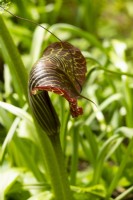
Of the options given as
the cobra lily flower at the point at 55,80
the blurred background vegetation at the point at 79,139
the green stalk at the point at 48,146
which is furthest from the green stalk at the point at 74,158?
the cobra lily flower at the point at 55,80

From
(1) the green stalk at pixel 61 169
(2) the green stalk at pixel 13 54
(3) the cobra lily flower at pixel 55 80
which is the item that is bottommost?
(1) the green stalk at pixel 61 169

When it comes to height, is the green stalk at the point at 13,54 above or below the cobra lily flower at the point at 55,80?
above

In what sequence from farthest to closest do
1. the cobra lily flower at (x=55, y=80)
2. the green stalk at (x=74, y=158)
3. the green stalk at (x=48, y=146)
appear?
the green stalk at (x=74, y=158) < the green stalk at (x=48, y=146) < the cobra lily flower at (x=55, y=80)

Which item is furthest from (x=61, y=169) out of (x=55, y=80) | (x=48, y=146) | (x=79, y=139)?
(x=79, y=139)

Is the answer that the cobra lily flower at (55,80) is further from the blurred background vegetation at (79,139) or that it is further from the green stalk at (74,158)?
the green stalk at (74,158)

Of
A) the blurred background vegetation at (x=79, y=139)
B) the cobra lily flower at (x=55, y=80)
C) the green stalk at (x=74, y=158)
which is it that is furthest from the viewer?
the green stalk at (x=74, y=158)

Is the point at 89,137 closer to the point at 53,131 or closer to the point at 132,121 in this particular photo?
the point at 132,121

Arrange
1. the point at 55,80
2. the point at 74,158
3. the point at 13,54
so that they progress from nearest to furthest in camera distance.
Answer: the point at 55,80 → the point at 13,54 → the point at 74,158

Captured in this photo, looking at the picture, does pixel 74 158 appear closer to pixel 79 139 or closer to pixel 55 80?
pixel 79 139
